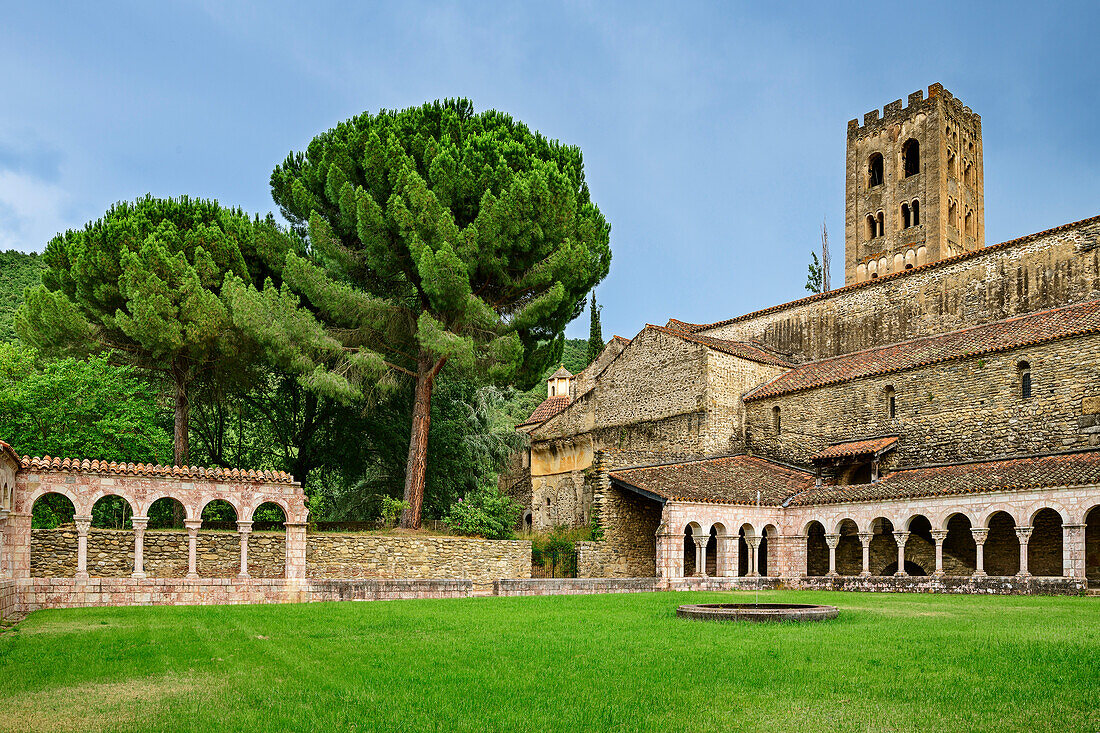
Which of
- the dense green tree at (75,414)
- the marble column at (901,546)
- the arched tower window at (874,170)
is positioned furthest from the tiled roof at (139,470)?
the arched tower window at (874,170)

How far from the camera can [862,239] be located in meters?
47.0

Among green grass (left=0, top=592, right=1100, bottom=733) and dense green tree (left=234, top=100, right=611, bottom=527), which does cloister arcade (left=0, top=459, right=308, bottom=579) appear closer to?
green grass (left=0, top=592, right=1100, bottom=733)

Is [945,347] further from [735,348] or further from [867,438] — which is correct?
[735,348]

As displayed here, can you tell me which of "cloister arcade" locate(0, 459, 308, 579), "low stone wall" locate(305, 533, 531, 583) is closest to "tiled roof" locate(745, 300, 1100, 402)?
"low stone wall" locate(305, 533, 531, 583)

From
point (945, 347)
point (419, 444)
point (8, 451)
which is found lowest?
point (8, 451)

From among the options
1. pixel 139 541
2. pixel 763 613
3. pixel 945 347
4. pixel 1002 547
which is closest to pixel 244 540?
pixel 139 541

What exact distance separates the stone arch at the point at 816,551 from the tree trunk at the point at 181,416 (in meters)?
18.2

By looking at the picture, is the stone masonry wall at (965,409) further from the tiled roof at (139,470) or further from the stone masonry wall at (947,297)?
the tiled roof at (139,470)

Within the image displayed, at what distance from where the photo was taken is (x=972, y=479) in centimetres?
2228

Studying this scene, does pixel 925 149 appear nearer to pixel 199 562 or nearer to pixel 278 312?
pixel 278 312

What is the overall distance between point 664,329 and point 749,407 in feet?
13.5

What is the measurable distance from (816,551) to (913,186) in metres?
24.4

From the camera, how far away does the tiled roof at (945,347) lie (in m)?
24.2

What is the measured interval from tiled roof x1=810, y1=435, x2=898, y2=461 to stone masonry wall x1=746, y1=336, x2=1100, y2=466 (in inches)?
13.8
